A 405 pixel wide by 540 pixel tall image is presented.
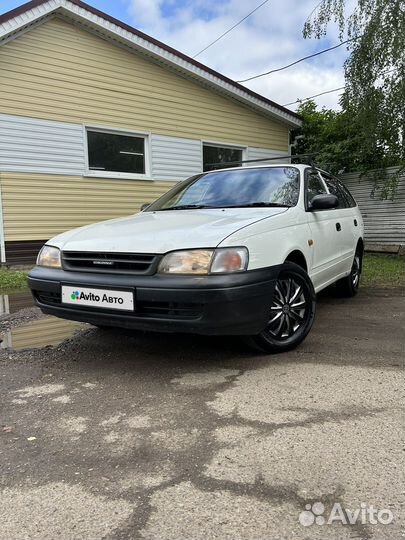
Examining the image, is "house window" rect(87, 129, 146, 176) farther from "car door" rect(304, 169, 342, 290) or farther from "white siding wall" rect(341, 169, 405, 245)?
"car door" rect(304, 169, 342, 290)

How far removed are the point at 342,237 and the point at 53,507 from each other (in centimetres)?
420

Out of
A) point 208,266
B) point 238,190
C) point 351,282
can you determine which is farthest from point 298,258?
point 351,282

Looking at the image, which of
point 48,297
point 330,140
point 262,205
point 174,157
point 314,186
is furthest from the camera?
point 330,140

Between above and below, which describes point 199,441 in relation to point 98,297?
below

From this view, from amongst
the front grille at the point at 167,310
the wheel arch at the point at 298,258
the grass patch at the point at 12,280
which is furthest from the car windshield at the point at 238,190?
the grass patch at the point at 12,280

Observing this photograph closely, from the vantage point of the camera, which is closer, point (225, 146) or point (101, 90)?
point (101, 90)

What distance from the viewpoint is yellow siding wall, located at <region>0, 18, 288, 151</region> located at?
28.1 feet

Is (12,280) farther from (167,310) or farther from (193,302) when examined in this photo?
(193,302)

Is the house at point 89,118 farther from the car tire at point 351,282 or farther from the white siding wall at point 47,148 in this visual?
the car tire at point 351,282

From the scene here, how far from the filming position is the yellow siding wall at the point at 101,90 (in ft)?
28.1

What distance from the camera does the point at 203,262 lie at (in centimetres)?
301

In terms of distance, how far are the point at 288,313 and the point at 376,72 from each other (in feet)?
25.2

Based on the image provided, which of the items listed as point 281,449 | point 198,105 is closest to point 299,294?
point 281,449

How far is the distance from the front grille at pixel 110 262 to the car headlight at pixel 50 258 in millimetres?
94
